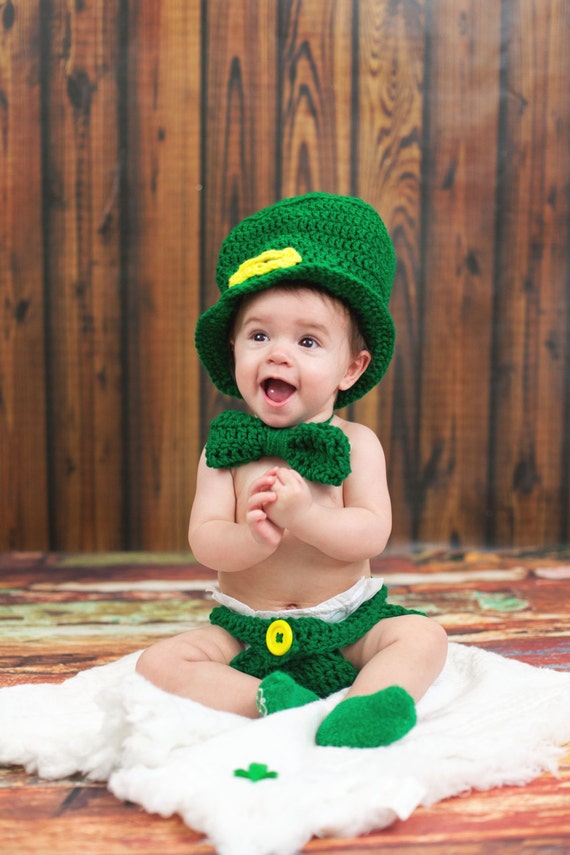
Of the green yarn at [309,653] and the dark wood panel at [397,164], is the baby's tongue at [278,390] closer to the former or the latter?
the green yarn at [309,653]

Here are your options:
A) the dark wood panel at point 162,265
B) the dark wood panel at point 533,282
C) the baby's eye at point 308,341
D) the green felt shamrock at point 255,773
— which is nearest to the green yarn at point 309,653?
the green felt shamrock at point 255,773

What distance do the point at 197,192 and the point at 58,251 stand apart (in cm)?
36

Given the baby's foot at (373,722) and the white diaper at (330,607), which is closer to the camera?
the baby's foot at (373,722)

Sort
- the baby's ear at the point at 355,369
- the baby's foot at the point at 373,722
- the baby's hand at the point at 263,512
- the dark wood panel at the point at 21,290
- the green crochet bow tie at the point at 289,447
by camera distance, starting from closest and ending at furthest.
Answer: the baby's foot at the point at 373,722 → the baby's hand at the point at 263,512 → the green crochet bow tie at the point at 289,447 → the baby's ear at the point at 355,369 → the dark wood panel at the point at 21,290

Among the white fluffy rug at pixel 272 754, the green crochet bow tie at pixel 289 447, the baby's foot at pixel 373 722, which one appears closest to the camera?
the white fluffy rug at pixel 272 754

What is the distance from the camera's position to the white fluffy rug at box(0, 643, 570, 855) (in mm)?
952

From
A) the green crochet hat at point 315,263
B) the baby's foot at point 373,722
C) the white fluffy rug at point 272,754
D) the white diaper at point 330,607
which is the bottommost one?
the white fluffy rug at point 272,754

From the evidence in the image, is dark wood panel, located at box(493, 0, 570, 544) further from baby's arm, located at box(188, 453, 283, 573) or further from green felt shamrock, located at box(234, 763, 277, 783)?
green felt shamrock, located at box(234, 763, 277, 783)

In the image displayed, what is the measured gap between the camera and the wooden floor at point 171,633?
0.96 m

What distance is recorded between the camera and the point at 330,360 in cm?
132

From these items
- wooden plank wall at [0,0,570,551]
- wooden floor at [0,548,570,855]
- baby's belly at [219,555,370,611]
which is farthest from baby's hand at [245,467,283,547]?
wooden plank wall at [0,0,570,551]

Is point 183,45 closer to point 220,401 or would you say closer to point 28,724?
point 220,401

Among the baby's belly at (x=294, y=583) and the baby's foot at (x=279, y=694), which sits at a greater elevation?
the baby's belly at (x=294, y=583)

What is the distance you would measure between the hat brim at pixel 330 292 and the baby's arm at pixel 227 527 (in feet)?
0.52
